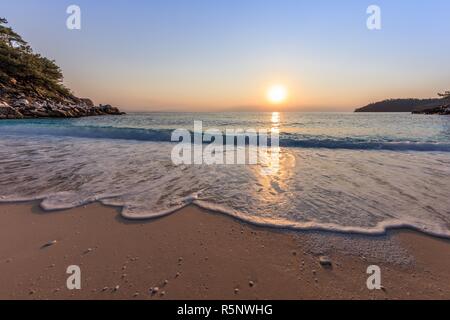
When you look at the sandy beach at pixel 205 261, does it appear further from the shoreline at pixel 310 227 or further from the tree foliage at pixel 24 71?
the tree foliage at pixel 24 71

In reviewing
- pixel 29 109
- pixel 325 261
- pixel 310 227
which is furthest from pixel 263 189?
pixel 29 109

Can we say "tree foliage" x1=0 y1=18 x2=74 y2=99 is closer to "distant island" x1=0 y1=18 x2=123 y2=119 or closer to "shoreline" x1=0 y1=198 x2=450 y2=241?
"distant island" x1=0 y1=18 x2=123 y2=119

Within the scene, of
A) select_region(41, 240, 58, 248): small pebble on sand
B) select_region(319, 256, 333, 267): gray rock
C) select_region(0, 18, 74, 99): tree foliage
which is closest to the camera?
select_region(319, 256, 333, 267): gray rock

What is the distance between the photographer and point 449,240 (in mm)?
2475

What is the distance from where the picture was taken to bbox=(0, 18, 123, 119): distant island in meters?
28.6

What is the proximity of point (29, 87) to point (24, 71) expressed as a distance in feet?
16.5

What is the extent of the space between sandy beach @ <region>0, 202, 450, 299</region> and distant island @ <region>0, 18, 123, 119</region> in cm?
3388

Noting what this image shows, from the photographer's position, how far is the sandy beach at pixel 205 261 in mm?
1759

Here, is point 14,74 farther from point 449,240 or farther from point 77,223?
point 449,240

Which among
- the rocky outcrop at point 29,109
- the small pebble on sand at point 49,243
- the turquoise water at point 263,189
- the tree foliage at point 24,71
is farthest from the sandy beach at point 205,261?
the tree foliage at point 24,71

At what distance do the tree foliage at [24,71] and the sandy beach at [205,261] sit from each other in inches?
1717

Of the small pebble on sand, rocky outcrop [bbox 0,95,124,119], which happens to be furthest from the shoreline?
rocky outcrop [bbox 0,95,124,119]

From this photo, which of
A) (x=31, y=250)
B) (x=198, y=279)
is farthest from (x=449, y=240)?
(x=31, y=250)

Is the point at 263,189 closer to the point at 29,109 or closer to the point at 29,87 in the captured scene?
the point at 29,109
